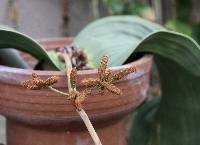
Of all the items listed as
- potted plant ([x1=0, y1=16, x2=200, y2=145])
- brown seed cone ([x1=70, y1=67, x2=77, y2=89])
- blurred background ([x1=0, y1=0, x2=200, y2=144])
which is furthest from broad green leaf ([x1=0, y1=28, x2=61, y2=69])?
blurred background ([x1=0, y1=0, x2=200, y2=144])

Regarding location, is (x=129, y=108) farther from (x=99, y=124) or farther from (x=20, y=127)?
(x=20, y=127)

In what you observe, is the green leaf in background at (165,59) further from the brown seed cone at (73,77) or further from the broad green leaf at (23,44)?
the brown seed cone at (73,77)

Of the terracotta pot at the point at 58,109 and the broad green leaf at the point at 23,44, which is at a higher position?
the broad green leaf at the point at 23,44

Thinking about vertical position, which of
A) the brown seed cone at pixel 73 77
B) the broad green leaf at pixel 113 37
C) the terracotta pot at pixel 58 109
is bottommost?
the terracotta pot at pixel 58 109

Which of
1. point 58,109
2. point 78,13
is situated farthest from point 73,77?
point 78,13

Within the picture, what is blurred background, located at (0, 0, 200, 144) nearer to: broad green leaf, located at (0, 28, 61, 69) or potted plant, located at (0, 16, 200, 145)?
potted plant, located at (0, 16, 200, 145)

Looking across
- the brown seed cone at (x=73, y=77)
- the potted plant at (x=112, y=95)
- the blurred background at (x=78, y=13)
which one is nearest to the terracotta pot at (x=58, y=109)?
the potted plant at (x=112, y=95)

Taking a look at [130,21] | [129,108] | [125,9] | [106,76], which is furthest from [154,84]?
[106,76]

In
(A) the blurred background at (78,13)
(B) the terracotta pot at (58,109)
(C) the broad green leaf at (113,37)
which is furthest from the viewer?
(A) the blurred background at (78,13)
